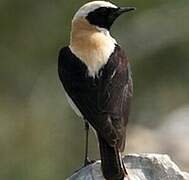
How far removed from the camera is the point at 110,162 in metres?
10.2

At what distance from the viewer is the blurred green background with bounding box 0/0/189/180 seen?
16297 mm

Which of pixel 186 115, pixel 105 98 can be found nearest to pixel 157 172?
pixel 105 98

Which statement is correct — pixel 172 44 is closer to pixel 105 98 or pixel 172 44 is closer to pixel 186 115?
pixel 186 115

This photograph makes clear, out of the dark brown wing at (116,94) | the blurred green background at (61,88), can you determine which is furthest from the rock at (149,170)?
the blurred green background at (61,88)

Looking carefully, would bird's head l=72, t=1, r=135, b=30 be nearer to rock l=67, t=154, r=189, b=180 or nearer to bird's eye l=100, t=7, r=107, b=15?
bird's eye l=100, t=7, r=107, b=15

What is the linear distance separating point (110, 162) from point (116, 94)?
0.58 metres

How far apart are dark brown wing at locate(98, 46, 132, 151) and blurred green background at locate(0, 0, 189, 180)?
478 cm

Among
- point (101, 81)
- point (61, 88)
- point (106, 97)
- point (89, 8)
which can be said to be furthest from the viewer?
point (61, 88)

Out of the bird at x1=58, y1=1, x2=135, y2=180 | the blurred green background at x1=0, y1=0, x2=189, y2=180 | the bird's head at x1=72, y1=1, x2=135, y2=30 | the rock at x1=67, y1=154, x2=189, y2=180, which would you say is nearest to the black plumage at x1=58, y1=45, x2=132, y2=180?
the bird at x1=58, y1=1, x2=135, y2=180

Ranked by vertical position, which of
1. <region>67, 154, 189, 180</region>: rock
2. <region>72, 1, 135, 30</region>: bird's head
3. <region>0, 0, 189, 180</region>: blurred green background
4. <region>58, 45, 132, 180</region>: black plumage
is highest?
<region>72, 1, 135, 30</region>: bird's head

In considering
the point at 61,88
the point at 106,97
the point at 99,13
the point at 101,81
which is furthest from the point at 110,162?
the point at 61,88

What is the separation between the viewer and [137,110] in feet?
62.5

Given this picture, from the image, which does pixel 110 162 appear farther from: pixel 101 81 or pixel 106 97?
pixel 101 81

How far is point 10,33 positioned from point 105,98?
32.2 feet
